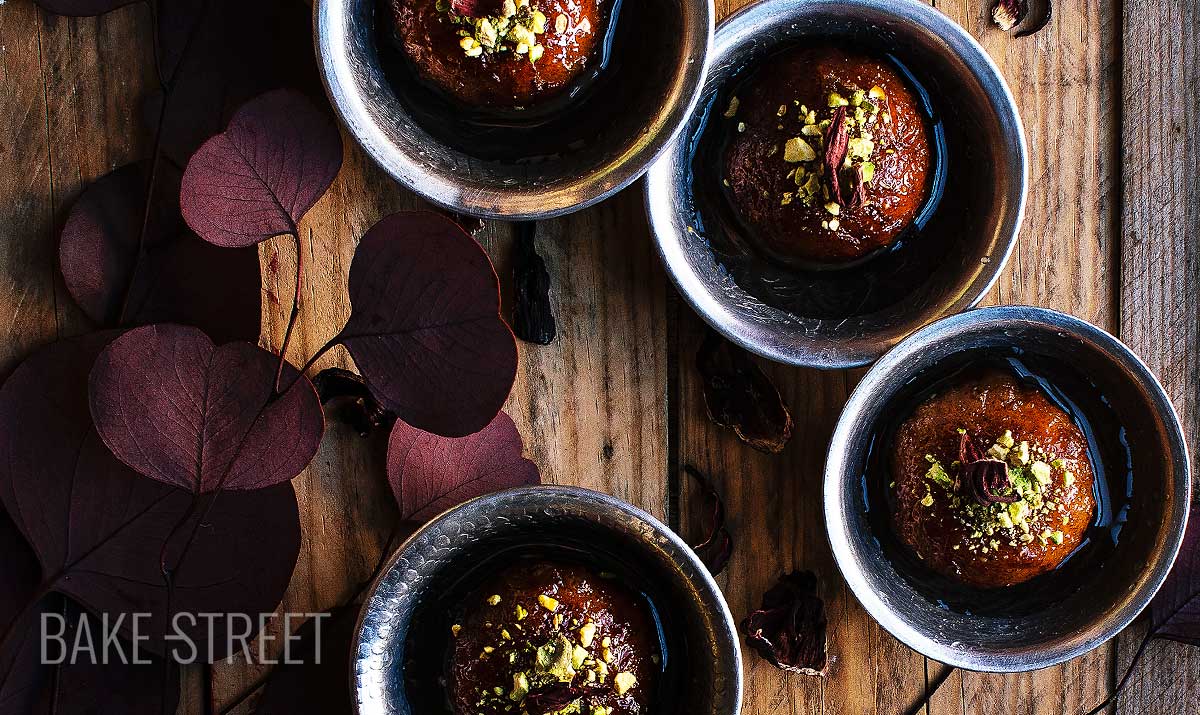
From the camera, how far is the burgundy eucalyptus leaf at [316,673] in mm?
1066

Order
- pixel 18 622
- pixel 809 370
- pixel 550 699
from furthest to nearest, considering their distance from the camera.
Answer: pixel 809 370, pixel 18 622, pixel 550 699

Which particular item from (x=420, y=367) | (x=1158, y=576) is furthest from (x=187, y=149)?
(x=1158, y=576)

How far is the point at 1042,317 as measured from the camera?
39.5 inches

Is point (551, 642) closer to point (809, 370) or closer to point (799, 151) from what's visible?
point (809, 370)

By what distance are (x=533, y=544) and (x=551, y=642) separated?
0.42 ft

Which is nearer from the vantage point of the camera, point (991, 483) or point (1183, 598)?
point (991, 483)

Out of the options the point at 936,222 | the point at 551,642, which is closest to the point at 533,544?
the point at 551,642

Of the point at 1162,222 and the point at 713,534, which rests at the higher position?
the point at 1162,222

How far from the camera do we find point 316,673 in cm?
108

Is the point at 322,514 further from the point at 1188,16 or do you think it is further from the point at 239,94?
the point at 1188,16

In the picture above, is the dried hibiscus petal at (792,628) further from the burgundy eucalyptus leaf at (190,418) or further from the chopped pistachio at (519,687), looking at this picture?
the burgundy eucalyptus leaf at (190,418)

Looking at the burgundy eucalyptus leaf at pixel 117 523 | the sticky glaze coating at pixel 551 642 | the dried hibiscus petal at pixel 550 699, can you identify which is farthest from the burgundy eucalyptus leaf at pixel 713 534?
the burgundy eucalyptus leaf at pixel 117 523

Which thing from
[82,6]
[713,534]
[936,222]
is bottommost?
[713,534]

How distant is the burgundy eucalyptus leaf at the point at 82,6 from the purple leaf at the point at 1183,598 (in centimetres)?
141
